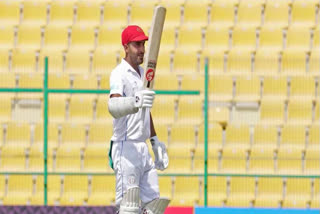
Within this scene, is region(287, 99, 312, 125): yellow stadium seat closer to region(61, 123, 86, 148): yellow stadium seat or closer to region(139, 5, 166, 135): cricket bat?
region(61, 123, 86, 148): yellow stadium seat

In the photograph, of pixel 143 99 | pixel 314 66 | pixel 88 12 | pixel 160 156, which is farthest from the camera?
pixel 88 12

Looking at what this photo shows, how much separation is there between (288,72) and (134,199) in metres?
7.08

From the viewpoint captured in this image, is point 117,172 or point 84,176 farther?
point 84,176

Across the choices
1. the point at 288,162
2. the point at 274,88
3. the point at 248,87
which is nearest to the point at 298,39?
the point at 274,88

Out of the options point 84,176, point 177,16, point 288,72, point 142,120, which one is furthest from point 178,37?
point 142,120

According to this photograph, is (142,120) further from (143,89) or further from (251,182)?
(251,182)

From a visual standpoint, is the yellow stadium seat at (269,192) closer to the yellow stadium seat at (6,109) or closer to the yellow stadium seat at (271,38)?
the yellow stadium seat at (271,38)

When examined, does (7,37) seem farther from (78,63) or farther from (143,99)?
(143,99)

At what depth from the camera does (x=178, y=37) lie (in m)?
14.1

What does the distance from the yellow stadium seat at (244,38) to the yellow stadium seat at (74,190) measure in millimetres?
3490

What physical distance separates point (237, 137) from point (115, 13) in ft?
10.9

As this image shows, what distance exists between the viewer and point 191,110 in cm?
1230

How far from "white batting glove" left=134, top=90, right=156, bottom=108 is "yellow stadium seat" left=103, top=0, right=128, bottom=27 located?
27.2ft

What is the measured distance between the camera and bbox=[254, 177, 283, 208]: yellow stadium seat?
11703 millimetres
